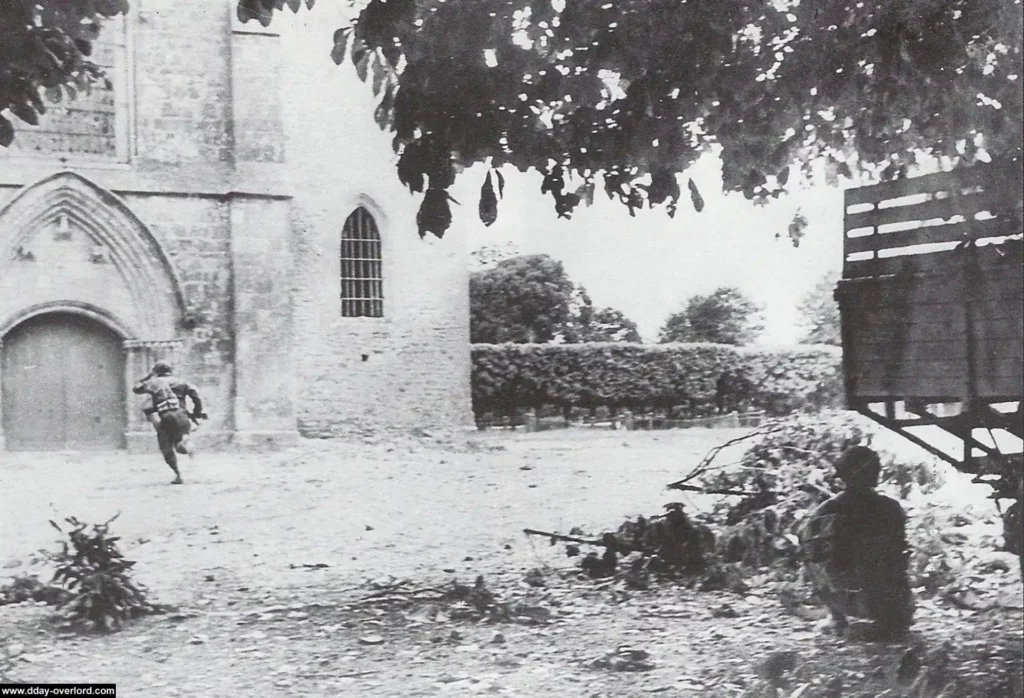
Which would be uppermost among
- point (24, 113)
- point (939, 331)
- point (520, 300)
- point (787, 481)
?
point (24, 113)

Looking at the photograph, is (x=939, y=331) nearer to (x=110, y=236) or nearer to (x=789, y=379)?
(x=789, y=379)

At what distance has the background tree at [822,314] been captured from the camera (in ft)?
11.0

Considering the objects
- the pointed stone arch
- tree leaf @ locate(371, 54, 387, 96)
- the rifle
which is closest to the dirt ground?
the rifle

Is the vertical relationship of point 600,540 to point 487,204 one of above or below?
below

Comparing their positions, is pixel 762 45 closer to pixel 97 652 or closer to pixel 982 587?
pixel 982 587

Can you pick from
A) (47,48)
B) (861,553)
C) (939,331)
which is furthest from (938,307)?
(47,48)

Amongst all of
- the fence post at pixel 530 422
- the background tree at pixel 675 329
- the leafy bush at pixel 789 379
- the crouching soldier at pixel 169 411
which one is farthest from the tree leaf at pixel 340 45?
the leafy bush at pixel 789 379

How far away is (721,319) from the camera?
337 centimetres

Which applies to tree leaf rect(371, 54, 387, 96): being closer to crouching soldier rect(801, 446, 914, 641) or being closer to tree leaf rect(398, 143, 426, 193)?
tree leaf rect(398, 143, 426, 193)

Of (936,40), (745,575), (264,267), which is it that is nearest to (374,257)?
(264,267)

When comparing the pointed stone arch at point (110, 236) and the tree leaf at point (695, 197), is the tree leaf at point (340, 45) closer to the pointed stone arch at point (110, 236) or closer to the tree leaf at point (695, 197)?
the pointed stone arch at point (110, 236)

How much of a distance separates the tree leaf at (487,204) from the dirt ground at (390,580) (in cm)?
74

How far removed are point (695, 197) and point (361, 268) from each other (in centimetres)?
127

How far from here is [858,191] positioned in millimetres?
3471
